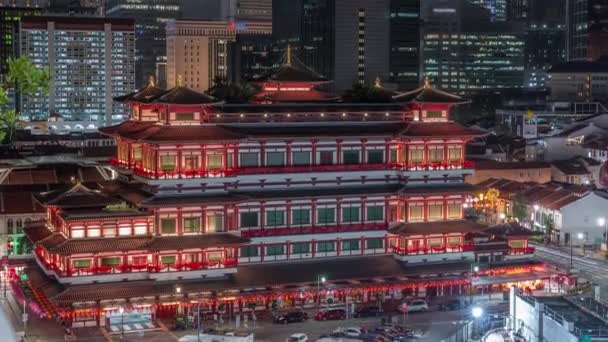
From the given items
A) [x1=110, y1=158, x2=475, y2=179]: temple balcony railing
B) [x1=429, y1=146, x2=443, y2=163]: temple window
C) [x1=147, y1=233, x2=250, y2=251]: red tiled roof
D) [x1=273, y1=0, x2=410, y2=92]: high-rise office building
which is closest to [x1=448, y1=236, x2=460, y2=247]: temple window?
[x1=110, y1=158, x2=475, y2=179]: temple balcony railing

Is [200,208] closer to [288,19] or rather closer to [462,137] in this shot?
[462,137]

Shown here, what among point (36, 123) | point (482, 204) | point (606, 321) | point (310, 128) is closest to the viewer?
point (606, 321)

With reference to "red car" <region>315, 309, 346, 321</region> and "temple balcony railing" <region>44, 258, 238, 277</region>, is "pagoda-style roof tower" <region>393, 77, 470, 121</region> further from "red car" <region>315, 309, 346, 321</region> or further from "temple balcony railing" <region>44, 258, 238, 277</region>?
"temple balcony railing" <region>44, 258, 238, 277</region>

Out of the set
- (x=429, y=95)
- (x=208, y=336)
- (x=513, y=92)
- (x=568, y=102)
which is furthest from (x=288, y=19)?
(x=208, y=336)

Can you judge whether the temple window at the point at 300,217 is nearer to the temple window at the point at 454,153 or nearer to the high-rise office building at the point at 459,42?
the temple window at the point at 454,153

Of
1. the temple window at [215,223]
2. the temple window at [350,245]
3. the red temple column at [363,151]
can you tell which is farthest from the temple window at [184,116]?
the temple window at [350,245]

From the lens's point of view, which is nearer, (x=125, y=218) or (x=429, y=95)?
(x=125, y=218)
